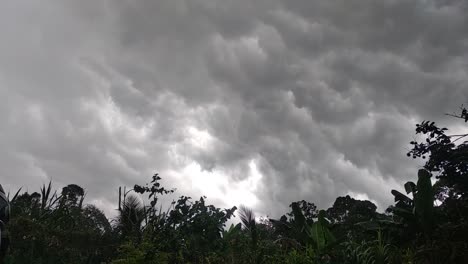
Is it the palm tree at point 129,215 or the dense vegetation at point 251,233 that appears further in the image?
the palm tree at point 129,215

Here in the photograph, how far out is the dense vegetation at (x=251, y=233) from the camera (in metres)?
10.1

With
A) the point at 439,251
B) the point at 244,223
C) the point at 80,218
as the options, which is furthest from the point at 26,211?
→ the point at 439,251

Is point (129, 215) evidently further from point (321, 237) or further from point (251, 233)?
point (321, 237)

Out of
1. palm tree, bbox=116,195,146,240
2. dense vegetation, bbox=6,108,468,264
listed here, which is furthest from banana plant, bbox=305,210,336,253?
palm tree, bbox=116,195,146,240

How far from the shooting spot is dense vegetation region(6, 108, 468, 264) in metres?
10.1

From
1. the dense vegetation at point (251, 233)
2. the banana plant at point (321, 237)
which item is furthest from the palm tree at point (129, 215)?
the banana plant at point (321, 237)

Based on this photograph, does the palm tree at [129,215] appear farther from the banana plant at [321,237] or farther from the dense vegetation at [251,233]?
the banana plant at [321,237]

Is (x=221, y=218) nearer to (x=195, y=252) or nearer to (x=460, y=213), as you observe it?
(x=195, y=252)

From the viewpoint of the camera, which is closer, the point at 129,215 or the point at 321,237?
the point at 321,237

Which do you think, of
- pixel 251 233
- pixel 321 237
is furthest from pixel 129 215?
pixel 321 237

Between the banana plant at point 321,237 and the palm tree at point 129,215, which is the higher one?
the palm tree at point 129,215

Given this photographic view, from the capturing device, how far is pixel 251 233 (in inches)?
591

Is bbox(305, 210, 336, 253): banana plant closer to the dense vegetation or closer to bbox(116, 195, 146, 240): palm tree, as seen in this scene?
the dense vegetation

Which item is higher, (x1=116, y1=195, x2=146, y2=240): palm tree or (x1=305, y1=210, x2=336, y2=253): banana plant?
(x1=116, y1=195, x2=146, y2=240): palm tree
